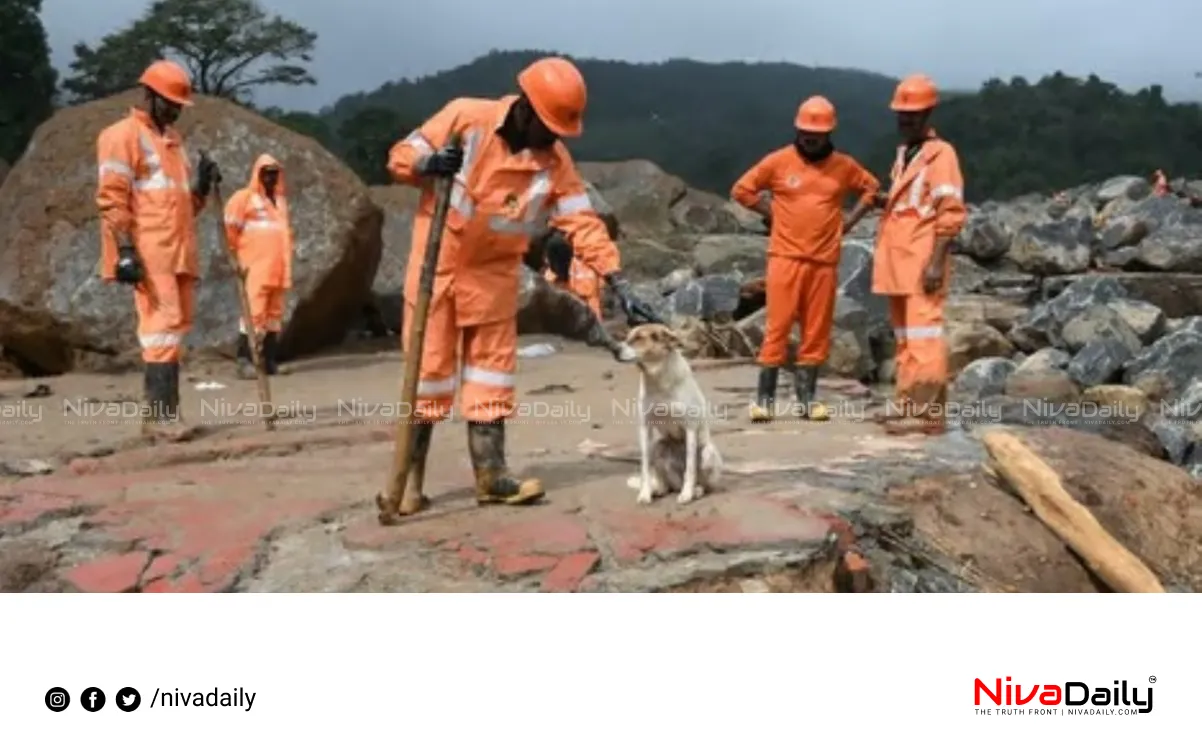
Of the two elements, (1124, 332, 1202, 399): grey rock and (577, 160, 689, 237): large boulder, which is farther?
(577, 160, 689, 237): large boulder

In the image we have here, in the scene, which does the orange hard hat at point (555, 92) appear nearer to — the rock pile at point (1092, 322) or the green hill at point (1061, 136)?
the rock pile at point (1092, 322)

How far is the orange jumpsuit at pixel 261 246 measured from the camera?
840 cm

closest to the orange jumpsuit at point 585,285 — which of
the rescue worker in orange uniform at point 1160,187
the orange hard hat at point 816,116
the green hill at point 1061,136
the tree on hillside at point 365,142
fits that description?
the tree on hillside at point 365,142

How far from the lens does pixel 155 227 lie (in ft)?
19.1

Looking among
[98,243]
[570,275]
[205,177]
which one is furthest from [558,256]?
[205,177]

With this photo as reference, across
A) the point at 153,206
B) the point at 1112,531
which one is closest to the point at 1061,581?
the point at 1112,531

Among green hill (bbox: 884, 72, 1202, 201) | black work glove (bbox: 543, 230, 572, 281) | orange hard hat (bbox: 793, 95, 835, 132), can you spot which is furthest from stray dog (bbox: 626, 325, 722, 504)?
green hill (bbox: 884, 72, 1202, 201)

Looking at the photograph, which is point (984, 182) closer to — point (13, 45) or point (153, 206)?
point (13, 45)

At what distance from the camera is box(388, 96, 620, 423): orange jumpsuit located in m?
4.15
